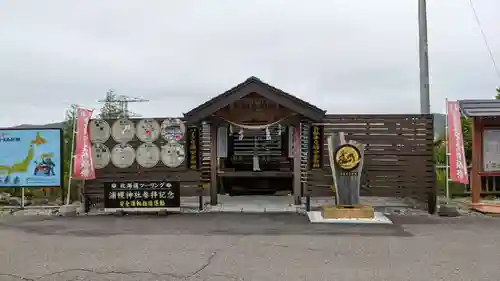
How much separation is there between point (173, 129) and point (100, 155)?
83.0 inches

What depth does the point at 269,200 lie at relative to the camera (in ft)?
49.6

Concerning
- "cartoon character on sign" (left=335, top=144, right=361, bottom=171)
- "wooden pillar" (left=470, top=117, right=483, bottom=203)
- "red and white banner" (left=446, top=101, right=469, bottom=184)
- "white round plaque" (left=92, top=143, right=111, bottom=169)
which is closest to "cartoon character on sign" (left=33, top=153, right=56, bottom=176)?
"white round plaque" (left=92, top=143, right=111, bottom=169)

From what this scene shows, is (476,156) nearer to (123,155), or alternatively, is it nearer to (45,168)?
(123,155)

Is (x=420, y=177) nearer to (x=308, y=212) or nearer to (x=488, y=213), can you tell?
(x=488, y=213)

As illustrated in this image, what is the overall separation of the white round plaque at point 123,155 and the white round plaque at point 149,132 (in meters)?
0.44

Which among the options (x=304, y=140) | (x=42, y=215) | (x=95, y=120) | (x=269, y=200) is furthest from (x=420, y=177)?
(x=42, y=215)

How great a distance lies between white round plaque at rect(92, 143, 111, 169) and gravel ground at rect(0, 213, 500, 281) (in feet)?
6.97

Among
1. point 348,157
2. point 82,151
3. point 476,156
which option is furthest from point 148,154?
point 476,156

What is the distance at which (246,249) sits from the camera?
27.3 feet

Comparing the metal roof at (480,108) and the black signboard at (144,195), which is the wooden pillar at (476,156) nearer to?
the metal roof at (480,108)

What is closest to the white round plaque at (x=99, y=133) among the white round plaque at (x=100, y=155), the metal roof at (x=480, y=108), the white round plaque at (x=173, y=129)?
the white round plaque at (x=100, y=155)

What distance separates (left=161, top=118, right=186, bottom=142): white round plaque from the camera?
13.8 meters

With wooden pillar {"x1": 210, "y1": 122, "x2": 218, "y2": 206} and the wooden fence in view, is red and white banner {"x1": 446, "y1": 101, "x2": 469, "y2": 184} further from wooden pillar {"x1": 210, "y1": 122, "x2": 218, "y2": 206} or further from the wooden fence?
wooden pillar {"x1": 210, "y1": 122, "x2": 218, "y2": 206}

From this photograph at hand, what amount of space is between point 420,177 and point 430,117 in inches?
64.8
